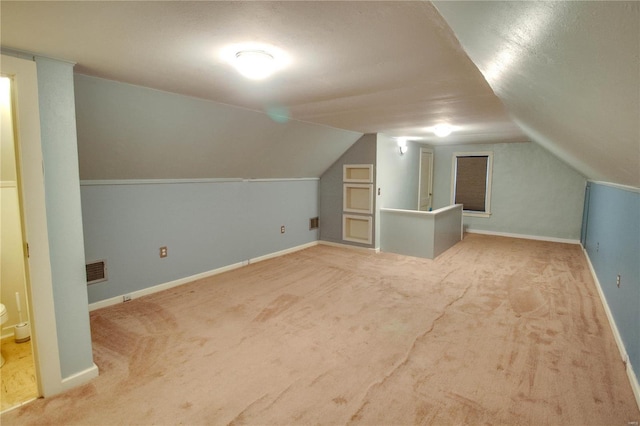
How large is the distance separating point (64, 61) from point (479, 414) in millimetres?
3133

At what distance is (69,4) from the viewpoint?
1330 millimetres

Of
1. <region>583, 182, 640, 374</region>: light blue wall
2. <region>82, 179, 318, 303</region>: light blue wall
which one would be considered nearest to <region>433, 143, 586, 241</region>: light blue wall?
<region>583, 182, 640, 374</region>: light blue wall

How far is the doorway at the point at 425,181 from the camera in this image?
6.96 metres

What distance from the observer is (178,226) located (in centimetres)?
387

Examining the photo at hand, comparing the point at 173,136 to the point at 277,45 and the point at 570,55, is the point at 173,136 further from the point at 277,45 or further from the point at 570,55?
the point at 570,55

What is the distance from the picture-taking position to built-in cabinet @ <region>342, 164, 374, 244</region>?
5.48 m

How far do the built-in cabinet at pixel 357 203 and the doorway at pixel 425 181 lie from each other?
1906 mm

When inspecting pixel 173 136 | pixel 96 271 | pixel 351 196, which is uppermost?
pixel 173 136

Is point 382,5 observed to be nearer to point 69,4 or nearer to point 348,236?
point 69,4

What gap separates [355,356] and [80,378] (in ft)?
5.92

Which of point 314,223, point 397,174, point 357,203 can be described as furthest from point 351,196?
point 397,174

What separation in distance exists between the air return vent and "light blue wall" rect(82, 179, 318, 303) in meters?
0.04

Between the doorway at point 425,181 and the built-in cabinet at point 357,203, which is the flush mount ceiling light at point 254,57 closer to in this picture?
the built-in cabinet at point 357,203

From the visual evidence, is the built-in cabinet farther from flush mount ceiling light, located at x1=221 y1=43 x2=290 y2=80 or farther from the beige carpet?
flush mount ceiling light, located at x1=221 y1=43 x2=290 y2=80
